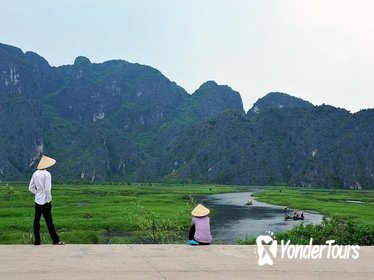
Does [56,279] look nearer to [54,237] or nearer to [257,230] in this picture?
[54,237]

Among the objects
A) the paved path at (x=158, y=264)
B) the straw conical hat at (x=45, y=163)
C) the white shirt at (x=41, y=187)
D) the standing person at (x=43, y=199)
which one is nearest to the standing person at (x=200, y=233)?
the paved path at (x=158, y=264)

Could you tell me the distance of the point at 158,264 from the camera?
28.1ft

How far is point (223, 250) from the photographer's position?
10438 mm

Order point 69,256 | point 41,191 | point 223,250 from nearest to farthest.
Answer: point 69,256, point 223,250, point 41,191

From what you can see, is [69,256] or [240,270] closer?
[240,270]

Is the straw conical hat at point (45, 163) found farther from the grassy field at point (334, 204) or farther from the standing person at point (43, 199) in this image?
the grassy field at point (334, 204)

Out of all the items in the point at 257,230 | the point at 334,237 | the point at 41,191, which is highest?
the point at 41,191

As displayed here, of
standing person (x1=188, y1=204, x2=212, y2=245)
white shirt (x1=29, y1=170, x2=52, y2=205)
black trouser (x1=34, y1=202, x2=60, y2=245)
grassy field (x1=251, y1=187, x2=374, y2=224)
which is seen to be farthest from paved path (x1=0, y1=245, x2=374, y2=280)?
grassy field (x1=251, y1=187, x2=374, y2=224)

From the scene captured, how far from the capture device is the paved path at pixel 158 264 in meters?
7.61

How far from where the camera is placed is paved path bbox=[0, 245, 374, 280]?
761 cm

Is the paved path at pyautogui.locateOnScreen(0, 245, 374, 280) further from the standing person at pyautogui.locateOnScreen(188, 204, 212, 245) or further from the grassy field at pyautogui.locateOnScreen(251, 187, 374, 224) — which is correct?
the grassy field at pyautogui.locateOnScreen(251, 187, 374, 224)

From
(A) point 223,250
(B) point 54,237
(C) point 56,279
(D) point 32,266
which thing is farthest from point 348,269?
(B) point 54,237

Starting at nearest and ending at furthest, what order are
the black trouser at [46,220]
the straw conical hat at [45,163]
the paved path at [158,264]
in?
the paved path at [158,264], the black trouser at [46,220], the straw conical hat at [45,163]

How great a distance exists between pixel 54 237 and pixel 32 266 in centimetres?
300
